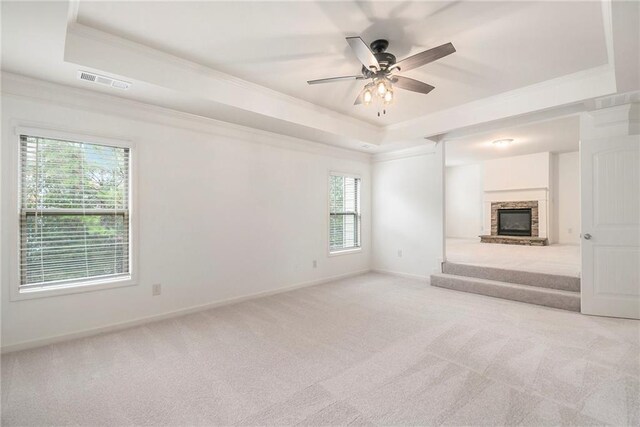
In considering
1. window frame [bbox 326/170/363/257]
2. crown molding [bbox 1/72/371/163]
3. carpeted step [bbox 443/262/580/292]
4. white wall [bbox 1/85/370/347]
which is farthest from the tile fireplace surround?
crown molding [bbox 1/72/371/163]

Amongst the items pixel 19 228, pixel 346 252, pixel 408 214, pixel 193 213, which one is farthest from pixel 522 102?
pixel 19 228

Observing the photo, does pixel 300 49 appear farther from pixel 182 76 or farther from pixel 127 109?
pixel 127 109

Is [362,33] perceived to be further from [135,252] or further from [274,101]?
[135,252]

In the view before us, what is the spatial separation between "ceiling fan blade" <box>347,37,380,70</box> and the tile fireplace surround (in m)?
7.19

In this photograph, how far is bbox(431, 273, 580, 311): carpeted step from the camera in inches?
149

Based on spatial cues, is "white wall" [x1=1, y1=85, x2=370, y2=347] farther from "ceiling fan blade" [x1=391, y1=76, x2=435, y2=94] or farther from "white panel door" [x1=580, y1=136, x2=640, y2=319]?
"white panel door" [x1=580, y1=136, x2=640, y2=319]

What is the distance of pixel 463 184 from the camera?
948 cm

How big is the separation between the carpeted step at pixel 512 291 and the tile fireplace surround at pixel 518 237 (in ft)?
13.3

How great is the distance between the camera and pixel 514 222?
8312mm

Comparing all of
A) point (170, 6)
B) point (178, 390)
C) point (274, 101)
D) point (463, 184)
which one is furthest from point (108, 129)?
point (463, 184)

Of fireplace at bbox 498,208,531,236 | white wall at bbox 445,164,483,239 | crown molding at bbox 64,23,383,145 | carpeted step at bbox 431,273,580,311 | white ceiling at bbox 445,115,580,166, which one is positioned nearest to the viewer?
crown molding at bbox 64,23,383,145

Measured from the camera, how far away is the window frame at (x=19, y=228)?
2758 millimetres

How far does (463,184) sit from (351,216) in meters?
5.29

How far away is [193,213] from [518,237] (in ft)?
26.5
